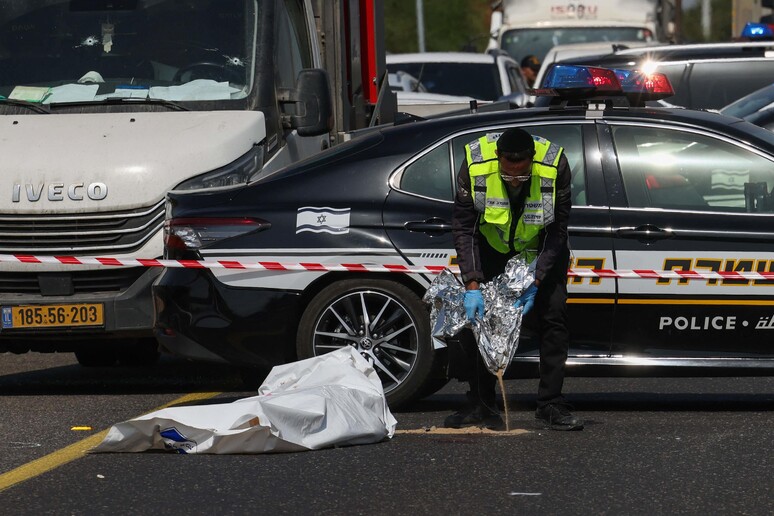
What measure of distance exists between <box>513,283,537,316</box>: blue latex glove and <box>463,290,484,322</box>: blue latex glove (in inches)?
6.2

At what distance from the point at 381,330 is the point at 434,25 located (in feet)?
152

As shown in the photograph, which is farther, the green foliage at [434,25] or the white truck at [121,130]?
the green foliage at [434,25]

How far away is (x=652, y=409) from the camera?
26.7 feet

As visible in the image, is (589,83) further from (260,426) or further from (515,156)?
(260,426)

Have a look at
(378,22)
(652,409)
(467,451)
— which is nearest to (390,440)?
(467,451)

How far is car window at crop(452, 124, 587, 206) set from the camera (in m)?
7.85

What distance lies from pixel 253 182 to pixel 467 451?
2041 mm

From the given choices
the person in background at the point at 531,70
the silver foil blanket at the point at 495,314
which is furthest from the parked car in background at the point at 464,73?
the silver foil blanket at the point at 495,314

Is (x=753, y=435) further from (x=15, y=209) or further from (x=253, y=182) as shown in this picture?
(x=15, y=209)

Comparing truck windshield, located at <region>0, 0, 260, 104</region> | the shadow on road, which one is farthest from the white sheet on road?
truck windshield, located at <region>0, 0, 260, 104</region>

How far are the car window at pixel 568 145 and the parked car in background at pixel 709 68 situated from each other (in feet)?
22.2

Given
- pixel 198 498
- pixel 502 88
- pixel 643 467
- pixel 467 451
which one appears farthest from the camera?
pixel 502 88

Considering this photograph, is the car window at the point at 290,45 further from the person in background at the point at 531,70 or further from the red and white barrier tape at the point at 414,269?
the person in background at the point at 531,70

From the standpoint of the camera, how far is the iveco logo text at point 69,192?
8.75 m
